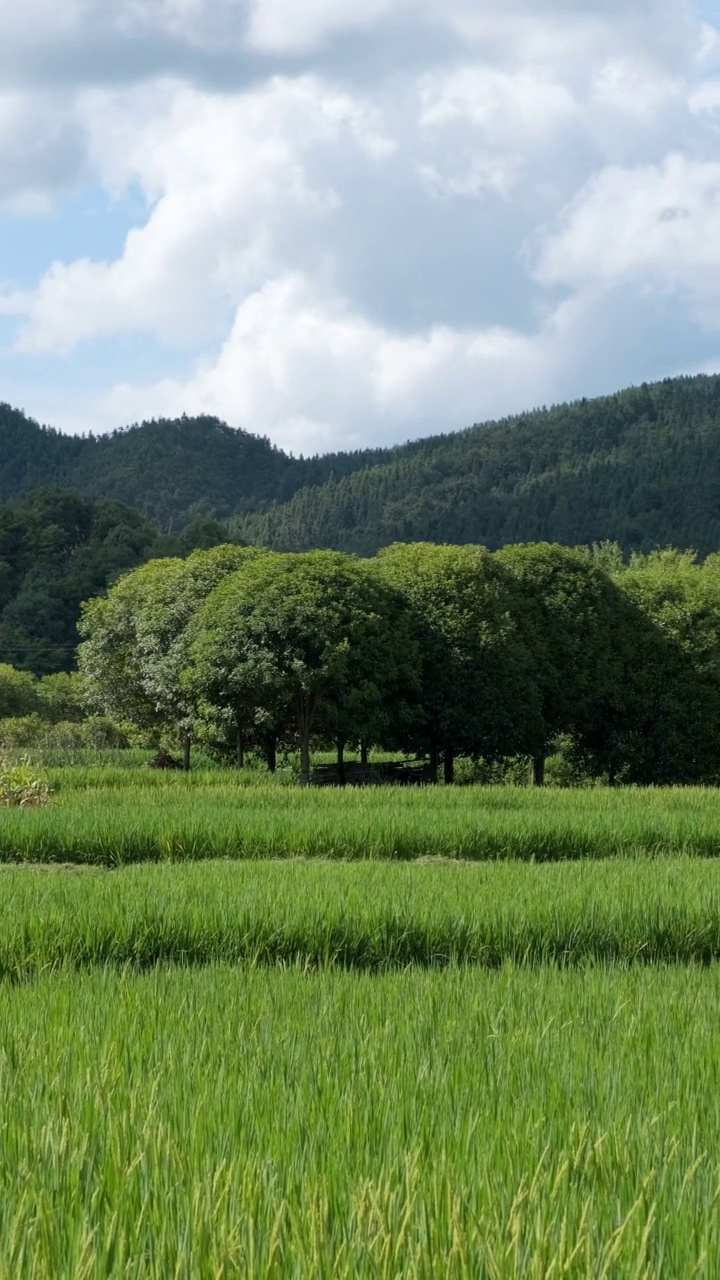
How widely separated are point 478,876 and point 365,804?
34.6 feet

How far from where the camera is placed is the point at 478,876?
1295cm

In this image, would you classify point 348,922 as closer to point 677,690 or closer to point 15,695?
point 677,690

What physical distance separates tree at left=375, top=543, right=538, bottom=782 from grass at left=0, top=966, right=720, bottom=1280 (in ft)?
112

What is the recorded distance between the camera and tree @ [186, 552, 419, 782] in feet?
120

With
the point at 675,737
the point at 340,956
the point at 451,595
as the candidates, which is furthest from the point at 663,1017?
the point at 675,737

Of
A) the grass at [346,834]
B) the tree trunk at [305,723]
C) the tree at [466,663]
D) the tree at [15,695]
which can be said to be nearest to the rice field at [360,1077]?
the grass at [346,834]

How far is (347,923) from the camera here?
391 inches

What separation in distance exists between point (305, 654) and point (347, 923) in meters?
27.3

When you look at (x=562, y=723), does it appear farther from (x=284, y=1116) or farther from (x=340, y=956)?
(x=284, y=1116)

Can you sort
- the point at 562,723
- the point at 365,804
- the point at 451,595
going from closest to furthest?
1. the point at 365,804
2. the point at 451,595
3. the point at 562,723

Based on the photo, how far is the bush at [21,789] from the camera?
23.8 metres

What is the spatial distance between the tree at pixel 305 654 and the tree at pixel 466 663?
3.06 metres

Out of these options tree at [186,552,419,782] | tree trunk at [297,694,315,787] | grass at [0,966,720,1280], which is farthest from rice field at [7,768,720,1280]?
tree trunk at [297,694,315,787]

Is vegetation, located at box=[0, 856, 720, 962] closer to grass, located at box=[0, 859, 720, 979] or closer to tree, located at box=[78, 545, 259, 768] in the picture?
grass, located at box=[0, 859, 720, 979]
